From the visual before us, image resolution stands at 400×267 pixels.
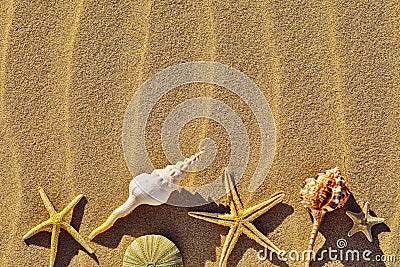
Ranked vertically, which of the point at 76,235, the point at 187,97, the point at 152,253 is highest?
the point at 187,97

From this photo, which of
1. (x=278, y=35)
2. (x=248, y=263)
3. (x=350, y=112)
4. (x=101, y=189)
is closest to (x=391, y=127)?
(x=350, y=112)

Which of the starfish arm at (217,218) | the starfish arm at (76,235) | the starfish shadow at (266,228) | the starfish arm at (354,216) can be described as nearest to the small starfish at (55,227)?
the starfish arm at (76,235)

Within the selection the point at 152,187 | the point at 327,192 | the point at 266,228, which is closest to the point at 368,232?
the point at 327,192

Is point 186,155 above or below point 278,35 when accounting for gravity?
below

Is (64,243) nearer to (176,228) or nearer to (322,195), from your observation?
(176,228)

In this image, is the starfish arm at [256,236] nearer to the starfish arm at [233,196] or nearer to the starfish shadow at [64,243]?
the starfish arm at [233,196]

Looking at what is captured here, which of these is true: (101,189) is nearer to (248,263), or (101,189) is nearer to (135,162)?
(135,162)
